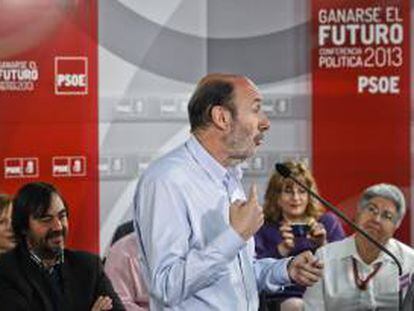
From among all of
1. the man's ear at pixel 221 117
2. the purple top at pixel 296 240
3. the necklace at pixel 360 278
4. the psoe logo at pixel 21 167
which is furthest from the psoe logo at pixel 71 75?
the man's ear at pixel 221 117

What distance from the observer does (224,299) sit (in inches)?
96.3

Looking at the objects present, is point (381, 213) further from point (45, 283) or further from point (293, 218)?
point (45, 283)

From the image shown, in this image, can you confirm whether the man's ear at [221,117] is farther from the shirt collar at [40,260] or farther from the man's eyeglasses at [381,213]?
the man's eyeglasses at [381,213]

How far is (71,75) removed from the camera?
517 cm

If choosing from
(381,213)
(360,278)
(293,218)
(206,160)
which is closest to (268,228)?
(293,218)

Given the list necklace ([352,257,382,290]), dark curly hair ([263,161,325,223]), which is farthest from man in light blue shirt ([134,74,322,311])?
dark curly hair ([263,161,325,223])

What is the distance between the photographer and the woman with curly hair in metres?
4.82

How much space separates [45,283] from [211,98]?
133 cm

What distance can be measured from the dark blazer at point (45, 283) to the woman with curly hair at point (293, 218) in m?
1.31

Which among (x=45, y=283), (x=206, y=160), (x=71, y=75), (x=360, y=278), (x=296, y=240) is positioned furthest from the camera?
(x=71, y=75)

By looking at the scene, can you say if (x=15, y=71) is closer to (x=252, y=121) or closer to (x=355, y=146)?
(x=355, y=146)

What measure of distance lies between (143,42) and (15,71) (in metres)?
0.68

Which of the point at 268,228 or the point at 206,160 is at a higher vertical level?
the point at 206,160

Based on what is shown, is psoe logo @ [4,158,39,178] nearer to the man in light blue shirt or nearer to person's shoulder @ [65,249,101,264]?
person's shoulder @ [65,249,101,264]
